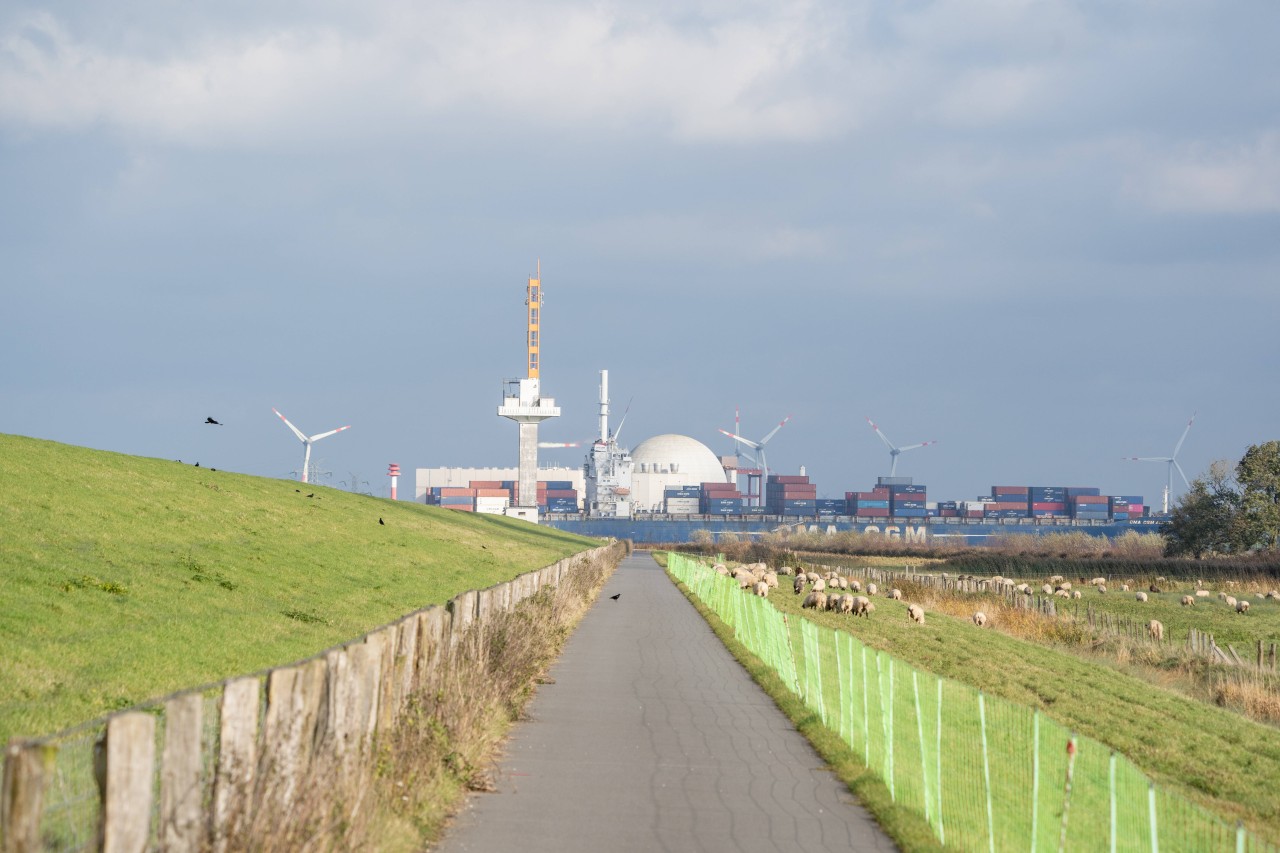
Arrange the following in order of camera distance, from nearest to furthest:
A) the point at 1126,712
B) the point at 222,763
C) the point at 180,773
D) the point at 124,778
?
the point at 124,778 → the point at 180,773 → the point at 222,763 → the point at 1126,712

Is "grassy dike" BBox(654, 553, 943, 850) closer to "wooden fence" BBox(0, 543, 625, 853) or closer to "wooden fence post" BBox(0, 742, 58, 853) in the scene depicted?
"wooden fence" BBox(0, 543, 625, 853)

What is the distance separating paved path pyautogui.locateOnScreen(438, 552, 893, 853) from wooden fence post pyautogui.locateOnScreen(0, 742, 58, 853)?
4684 millimetres

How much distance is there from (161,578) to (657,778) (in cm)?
1449

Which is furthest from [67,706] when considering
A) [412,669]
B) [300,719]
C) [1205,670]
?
[1205,670]

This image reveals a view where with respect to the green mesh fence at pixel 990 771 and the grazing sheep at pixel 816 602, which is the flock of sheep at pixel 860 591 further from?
the green mesh fence at pixel 990 771

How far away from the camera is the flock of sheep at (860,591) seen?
1681 inches

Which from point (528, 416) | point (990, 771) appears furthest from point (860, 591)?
point (528, 416)

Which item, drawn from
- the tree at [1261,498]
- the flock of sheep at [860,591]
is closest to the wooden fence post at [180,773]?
the flock of sheep at [860,591]

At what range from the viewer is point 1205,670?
112 ft

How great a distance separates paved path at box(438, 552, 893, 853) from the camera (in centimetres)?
1026

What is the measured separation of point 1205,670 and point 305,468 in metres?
125

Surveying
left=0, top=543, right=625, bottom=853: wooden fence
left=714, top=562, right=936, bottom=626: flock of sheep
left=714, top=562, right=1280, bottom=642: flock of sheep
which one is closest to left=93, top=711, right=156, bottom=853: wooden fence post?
left=0, top=543, right=625, bottom=853: wooden fence

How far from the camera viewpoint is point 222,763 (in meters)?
6.80

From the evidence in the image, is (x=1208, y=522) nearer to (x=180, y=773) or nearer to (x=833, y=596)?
(x=833, y=596)
